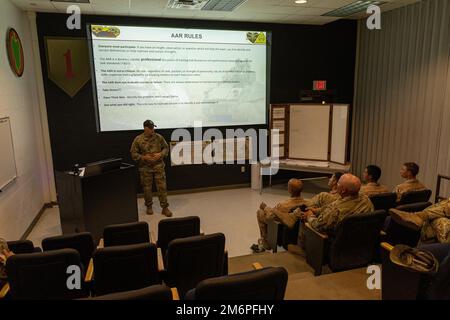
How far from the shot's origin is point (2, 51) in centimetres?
398

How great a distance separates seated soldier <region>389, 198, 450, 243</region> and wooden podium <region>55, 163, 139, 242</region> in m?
3.02

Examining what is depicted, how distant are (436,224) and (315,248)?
0.96 metres

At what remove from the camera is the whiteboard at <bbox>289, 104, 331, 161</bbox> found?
614cm

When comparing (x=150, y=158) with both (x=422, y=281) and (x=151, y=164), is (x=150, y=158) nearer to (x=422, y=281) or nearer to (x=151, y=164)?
(x=151, y=164)

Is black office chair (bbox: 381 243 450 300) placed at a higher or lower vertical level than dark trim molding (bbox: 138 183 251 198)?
higher

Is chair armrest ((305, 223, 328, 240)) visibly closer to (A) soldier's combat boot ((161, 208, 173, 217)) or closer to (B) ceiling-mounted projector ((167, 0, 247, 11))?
(A) soldier's combat boot ((161, 208, 173, 217))

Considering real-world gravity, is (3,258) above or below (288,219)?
above

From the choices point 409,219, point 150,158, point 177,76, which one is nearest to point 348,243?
point 409,219

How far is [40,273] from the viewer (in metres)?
2.03

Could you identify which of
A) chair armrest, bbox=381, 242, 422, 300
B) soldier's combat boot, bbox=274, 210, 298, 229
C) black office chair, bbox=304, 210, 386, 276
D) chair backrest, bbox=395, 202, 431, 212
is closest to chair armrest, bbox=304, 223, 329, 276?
black office chair, bbox=304, 210, 386, 276

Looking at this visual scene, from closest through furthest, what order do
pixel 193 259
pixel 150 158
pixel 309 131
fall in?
pixel 193 259, pixel 150 158, pixel 309 131

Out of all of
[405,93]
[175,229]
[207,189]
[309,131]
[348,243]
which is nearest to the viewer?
[348,243]
